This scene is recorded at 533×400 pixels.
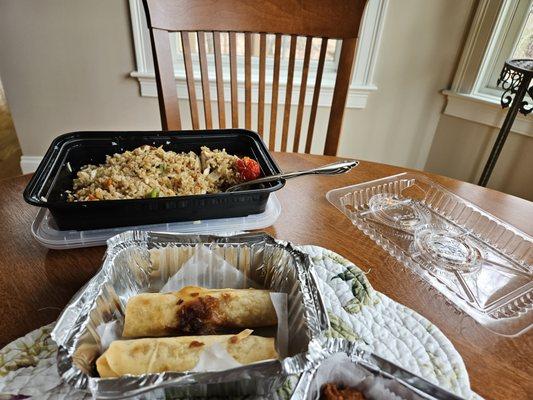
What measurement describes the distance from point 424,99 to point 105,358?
6.26 feet

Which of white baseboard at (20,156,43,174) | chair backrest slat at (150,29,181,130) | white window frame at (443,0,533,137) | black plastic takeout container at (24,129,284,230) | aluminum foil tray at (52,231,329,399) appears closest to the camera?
aluminum foil tray at (52,231,329,399)

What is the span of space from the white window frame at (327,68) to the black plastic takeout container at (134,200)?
94 centimetres

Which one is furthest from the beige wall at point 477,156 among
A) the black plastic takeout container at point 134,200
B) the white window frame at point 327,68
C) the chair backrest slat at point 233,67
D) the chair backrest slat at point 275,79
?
the black plastic takeout container at point 134,200

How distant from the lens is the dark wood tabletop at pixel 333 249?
1.59ft

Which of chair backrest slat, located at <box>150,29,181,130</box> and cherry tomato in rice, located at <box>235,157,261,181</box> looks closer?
cherry tomato in rice, located at <box>235,157,261,181</box>

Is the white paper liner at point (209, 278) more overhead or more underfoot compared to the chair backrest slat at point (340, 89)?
more underfoot

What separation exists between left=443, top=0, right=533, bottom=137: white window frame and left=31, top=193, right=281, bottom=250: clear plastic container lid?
147 centimetres

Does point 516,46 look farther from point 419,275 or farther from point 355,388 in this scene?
point 355,388

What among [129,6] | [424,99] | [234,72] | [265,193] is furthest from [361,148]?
[265,193]

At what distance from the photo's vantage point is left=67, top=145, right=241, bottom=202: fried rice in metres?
0.70

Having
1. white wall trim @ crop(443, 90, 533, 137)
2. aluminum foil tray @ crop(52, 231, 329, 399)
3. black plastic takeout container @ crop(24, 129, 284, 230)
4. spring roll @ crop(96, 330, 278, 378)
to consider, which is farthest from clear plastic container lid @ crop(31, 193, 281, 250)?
white wall trim @ crop(443, 90, 533, 137)

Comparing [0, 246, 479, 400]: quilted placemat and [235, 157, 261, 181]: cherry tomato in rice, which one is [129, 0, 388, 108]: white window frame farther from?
[0, 246, 479, 400]: quilted placemat

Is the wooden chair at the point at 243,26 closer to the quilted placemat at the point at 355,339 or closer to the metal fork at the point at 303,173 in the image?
the metal fork at the point at 303,173

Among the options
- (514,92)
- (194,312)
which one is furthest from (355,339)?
(514,92)
